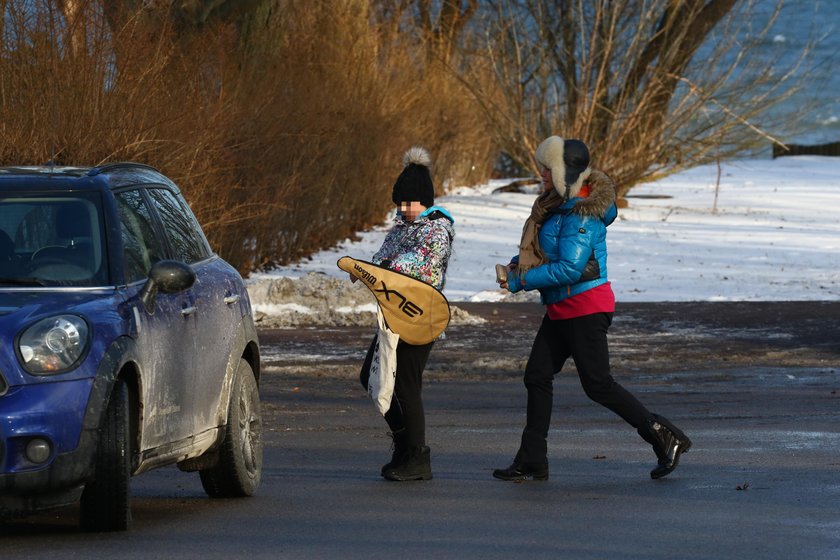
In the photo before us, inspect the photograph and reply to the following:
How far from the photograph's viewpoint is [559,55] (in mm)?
34812

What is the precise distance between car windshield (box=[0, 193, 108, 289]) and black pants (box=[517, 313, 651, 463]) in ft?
8.44

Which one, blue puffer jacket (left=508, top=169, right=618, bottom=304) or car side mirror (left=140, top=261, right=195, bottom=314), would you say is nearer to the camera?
car side mirror (left=140, top=261, right=195, bottom=314)

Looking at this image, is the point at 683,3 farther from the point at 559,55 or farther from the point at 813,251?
the point at 813,251

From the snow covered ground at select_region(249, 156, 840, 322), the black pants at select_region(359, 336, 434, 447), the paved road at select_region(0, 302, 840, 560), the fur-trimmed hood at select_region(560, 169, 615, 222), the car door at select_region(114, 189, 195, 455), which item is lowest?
the snow covered ground at select_region(249, 156, 840, 322)

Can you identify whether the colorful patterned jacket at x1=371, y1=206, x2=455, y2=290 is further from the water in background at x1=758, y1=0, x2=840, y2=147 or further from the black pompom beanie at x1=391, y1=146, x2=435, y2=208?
the water in background at x1=758, y1=0, x2=840, y2=147

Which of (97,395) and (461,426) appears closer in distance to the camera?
(97,395)

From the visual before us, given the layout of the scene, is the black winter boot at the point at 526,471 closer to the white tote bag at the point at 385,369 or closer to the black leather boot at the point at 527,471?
the black leather boot at the point at 527,471

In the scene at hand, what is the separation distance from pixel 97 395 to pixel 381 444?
4148 millimetres

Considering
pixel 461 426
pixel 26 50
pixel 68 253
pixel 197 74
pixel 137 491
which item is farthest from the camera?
pixel 197 74

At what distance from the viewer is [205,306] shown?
25.3ft

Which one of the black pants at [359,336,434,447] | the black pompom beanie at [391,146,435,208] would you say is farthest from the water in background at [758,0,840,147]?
the black pants at [359,336,434,447]

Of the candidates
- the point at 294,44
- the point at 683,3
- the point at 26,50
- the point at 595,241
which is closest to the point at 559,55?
the point at 683,3

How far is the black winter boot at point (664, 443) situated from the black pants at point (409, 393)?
118 cm

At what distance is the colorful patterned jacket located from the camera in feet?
29.1
